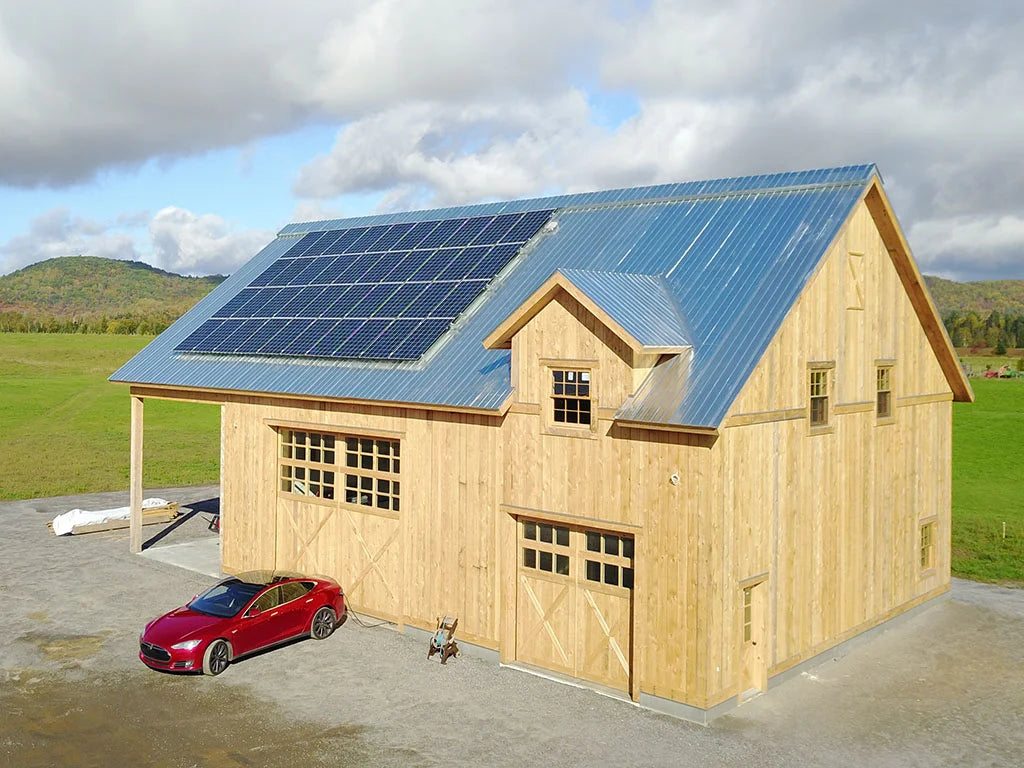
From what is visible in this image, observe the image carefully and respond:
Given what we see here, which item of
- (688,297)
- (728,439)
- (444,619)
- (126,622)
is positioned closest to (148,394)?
(126,622)

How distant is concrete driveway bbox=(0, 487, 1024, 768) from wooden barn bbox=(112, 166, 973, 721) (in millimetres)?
861

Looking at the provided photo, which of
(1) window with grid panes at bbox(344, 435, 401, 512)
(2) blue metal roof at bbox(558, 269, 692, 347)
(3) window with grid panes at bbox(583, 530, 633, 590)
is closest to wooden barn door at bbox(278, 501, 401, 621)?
(1) window with grid panes at bbox(344, 435, 401, 512)

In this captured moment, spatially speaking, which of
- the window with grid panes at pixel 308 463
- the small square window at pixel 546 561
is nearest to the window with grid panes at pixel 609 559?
the small square window at pixel 546 561

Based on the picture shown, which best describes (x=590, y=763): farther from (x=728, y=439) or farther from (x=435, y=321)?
(x=435, y=321)

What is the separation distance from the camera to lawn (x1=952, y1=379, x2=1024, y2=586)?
90.9 ft

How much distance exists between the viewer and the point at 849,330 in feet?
62.9

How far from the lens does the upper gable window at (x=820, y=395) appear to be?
1828cm

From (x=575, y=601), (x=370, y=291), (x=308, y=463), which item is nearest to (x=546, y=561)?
(x=575, y=601)

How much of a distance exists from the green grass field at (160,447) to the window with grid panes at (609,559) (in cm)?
1403

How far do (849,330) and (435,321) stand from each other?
28.8ft

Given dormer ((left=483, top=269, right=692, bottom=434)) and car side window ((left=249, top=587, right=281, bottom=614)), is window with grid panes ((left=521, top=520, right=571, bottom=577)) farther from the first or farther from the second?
car side window ((left=249, top=587, right=281, bottom=614))

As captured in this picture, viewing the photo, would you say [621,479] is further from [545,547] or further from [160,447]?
[160,447]

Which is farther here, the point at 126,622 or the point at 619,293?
the point at 126,622

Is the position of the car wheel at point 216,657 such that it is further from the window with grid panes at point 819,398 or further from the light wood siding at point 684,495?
the window with grid panes at point 819,398
